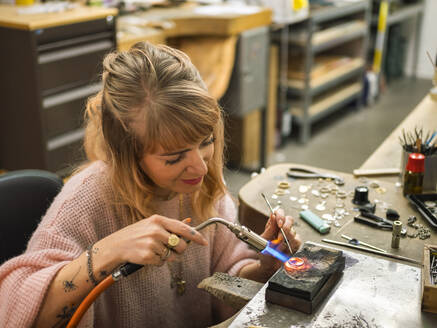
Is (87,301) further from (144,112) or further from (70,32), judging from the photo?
(70,32)

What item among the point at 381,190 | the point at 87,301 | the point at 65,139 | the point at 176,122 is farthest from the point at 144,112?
the point at 65,139

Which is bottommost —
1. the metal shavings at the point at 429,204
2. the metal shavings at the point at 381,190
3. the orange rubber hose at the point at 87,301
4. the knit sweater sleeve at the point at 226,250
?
the knit sweater sleeve at the point at 226,250

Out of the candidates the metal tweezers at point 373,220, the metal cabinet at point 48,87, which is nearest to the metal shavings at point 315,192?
the metal tweezers at point 373,220

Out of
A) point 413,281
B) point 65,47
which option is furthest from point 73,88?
point 413,281

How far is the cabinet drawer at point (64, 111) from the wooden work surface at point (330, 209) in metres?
1.33

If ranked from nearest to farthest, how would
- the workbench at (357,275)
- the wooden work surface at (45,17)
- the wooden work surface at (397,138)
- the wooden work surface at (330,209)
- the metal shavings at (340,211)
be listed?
the workbench at (357,275) < the wooden work surface at (330,209) < the metal shavings at (340,211) < the wooden work surface at (397,138) < the wooden work surface at (45,17)

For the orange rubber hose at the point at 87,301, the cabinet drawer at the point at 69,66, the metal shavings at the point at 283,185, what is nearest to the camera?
the orange rubber hose at the point at 87,301

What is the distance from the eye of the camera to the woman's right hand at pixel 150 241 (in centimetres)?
94

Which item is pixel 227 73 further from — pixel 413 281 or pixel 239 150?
pixel 413 281

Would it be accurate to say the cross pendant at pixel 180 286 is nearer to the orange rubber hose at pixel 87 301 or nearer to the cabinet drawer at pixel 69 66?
the orange rubber hose at pixel 87 301

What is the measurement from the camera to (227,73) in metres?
3.04

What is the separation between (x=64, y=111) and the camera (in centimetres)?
256

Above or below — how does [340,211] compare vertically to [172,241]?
below

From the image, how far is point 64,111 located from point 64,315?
66.8 inches
